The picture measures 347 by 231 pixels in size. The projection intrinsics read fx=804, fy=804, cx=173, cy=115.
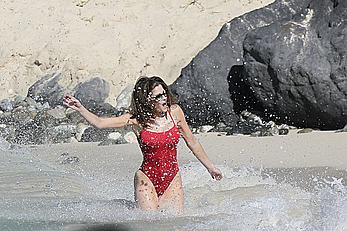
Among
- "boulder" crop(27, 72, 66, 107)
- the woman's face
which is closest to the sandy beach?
"boulder" crop(27, 72, 66, 107)

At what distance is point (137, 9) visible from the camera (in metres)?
15.8

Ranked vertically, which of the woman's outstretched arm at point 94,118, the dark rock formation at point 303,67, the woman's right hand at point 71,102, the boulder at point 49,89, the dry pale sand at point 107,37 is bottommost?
the boulder at point 49,89

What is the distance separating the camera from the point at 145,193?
6.27 meters

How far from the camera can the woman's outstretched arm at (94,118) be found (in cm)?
587

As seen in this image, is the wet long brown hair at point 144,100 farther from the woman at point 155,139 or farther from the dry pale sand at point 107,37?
the dry pale sand at point 107,37

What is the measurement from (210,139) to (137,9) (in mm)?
6244

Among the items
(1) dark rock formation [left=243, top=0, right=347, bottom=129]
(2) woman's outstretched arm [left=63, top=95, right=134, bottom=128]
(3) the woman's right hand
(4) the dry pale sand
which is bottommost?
(4) the dry pale sand

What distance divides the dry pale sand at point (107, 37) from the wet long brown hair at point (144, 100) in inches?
281

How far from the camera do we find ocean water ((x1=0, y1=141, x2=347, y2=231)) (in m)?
5.73

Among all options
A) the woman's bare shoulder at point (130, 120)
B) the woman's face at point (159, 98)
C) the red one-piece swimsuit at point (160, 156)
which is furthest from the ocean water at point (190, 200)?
the woman's face at point (159, 98)

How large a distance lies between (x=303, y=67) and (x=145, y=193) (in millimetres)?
4407

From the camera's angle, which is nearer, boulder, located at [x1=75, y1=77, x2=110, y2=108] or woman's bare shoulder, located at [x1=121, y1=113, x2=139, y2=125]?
woman's bare shoulder, located at [x1=121, y1=113, x2=139, y2=125]

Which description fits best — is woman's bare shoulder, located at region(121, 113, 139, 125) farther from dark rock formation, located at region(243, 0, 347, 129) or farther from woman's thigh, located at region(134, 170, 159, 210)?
dark rock formation, located at region(243, 0, 347, 129)

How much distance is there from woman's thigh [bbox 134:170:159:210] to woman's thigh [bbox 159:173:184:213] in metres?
0.06
